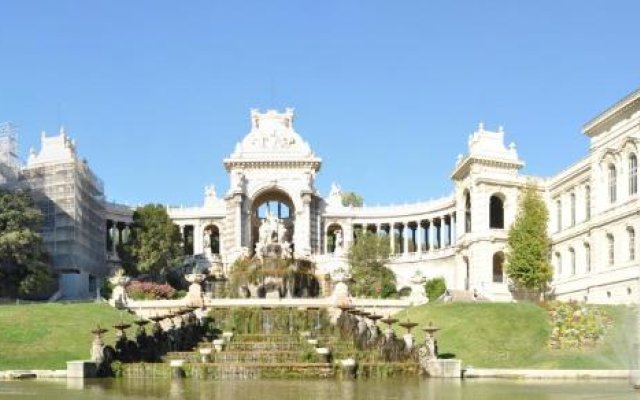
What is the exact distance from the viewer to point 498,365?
4125cm

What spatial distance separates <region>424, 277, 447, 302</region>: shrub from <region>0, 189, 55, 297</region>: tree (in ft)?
110

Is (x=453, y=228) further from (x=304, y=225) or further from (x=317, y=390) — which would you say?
(x=317, y=390)

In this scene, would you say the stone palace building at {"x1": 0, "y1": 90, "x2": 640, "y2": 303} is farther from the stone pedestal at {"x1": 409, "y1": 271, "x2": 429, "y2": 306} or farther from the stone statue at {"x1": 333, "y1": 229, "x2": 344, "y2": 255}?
the stone pedestal at {"x1": 409, "y1": 271, "x2": 429, "y2": 306}

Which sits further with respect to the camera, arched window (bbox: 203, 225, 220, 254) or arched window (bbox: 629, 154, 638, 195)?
arched window (bbox: 203, 225, 220, 254)

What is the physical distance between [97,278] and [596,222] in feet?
156

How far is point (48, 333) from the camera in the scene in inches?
1848

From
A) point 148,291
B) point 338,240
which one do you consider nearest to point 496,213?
point 338,240

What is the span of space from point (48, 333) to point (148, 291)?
28133mm

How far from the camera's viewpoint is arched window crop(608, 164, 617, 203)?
7062 cm

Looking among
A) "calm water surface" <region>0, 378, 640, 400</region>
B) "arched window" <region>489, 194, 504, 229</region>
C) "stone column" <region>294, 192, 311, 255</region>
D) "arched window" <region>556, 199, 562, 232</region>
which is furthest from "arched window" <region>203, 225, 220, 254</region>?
"calm water surface" <region>0, 378, 640, 400</region>

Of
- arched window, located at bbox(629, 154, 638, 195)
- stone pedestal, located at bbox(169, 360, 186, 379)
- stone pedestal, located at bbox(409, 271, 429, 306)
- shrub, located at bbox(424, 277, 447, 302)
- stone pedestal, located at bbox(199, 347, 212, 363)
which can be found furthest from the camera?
shrub, located at bbox(424, 277, 447, 302)

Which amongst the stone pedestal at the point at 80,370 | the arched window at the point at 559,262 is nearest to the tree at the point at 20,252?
the stone pedestal at the point at 80,370

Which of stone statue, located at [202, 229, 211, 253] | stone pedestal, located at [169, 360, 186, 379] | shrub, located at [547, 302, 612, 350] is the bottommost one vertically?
stone pedestal, located at [169, 360, 186, 379]

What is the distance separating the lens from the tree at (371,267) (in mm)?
84312
